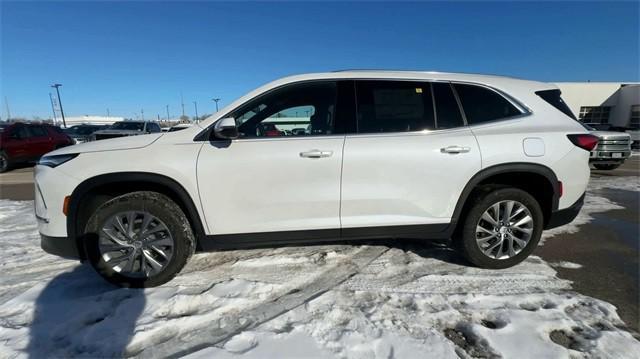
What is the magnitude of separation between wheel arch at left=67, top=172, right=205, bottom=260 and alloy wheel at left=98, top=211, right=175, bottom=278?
9.0 inches

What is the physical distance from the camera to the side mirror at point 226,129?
2848 mm

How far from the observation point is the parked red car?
1135 centimetres

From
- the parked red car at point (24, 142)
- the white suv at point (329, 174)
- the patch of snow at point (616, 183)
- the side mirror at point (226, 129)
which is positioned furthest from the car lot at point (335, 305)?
the parked red car at point (24, 142)

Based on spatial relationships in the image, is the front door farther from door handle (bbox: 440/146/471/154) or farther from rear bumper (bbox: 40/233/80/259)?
rear bumper (bbox: 40/233/80/259)

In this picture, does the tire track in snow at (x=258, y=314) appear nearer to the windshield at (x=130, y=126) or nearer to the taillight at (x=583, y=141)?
the taillight at (x=583, y=141)

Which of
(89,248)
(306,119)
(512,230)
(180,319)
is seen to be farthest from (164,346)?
(512,230)

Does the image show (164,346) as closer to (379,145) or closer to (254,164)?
(254,164)

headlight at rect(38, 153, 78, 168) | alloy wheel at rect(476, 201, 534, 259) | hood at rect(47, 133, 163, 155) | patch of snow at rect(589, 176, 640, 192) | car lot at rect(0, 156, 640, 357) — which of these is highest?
hood at rect(47, 133, 163, 155)

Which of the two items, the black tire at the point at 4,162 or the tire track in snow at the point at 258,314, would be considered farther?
the black tire at the point at 4,162

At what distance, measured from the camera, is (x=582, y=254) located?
3.94 meters

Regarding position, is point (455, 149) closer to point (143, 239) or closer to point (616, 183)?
point (143, 239)

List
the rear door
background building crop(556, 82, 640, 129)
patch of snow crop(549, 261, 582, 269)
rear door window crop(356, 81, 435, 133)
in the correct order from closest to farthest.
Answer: the rear door, rear door window crop(356, 81, 435, 133), patch of snow crop(549, 261, 582, 269), background building crop(556, 82, 640, 129)

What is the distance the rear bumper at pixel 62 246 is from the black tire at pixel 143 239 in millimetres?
113

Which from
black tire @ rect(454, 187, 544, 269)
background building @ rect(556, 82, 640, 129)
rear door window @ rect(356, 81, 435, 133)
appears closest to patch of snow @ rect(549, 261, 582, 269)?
black tire @ rect(454, 187, 544, 269)
